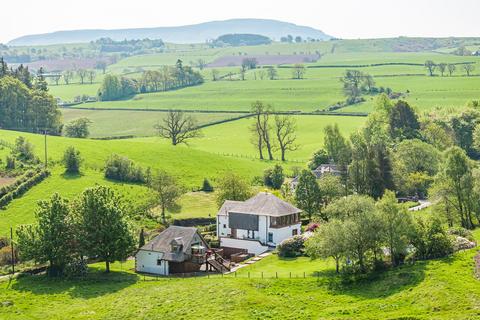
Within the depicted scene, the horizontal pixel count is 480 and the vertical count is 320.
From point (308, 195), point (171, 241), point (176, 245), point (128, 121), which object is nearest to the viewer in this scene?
point (176, 245)

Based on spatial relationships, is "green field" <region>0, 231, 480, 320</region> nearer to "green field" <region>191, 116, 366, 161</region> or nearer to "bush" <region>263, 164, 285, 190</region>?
"bush" <region>263, 164, 285, 190</region>

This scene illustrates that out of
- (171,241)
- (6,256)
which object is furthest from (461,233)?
(6,256)

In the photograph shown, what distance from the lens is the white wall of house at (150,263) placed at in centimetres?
7712

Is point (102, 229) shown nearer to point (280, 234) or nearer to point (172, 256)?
point (172, 256)

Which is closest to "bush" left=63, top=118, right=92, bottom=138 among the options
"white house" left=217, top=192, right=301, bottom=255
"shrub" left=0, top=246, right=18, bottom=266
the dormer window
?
"white house" left=217, top=192, right=301, bottom=255

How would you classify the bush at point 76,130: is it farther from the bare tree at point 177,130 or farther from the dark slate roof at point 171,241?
the dark slate roof at point 171,241

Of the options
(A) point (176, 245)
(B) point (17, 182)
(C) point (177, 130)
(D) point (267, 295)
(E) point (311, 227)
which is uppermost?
(C) point (177, 130)

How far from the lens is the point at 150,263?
3061 inches

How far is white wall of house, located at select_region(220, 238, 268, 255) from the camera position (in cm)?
8631

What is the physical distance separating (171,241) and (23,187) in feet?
112

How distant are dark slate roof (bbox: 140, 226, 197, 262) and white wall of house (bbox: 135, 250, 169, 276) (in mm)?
459

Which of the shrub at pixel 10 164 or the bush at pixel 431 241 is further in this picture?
the shrub at pixel 10 164

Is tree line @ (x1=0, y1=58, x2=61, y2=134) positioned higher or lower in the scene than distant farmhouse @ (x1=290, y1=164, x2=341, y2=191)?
higher

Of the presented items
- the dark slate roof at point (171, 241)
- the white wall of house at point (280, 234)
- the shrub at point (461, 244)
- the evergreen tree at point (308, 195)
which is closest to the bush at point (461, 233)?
the shrub at point (461, 244)
